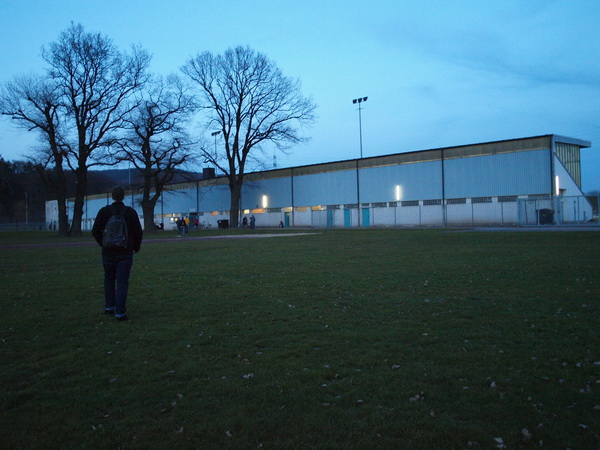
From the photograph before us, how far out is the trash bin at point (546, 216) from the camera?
1563 inches

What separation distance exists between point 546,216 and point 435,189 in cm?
1249

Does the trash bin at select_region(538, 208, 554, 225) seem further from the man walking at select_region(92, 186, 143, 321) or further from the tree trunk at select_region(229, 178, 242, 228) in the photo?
the man walking at select_region(92, 186, 143, 321)

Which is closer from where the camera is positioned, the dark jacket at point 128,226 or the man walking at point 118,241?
the man walking at point 118,241

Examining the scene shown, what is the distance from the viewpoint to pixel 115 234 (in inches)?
297

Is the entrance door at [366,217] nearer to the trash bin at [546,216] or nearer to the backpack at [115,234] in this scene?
the trash bin at [546,216]

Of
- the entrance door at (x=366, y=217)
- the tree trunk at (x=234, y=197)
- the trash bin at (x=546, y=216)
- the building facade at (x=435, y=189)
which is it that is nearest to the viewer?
the trash bin at (x=546, y=216)

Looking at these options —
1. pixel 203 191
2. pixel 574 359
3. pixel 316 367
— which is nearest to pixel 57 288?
pixel 316 367

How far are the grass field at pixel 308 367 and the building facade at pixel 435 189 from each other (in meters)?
34.4

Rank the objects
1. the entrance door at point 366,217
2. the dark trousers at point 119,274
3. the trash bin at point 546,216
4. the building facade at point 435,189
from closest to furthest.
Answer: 1. the dark trousers at point 119,274
2. the trash bin at point 546,216
3. the building facade at point 435,189
4. the entrance door at point 366,217

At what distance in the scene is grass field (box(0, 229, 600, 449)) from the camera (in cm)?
376

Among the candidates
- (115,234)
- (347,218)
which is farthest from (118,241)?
(347,218)

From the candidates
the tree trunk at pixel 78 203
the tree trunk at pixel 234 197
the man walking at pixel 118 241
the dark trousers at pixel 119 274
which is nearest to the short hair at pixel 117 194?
the man walking at pixel 118 241

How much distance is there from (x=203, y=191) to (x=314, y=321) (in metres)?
68.0

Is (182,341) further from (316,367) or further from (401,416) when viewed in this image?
(401,416)
